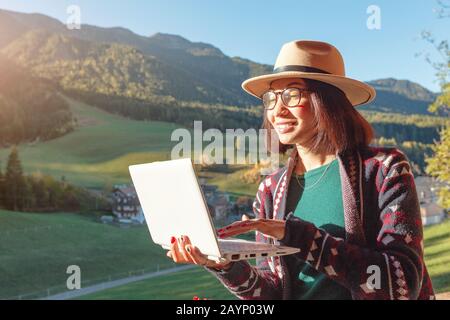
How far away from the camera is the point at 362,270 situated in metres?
0.95

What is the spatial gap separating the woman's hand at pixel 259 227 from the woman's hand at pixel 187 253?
7 cm

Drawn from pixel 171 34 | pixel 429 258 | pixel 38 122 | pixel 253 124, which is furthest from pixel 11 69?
pixel 429 258

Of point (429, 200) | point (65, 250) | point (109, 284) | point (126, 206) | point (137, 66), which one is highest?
point (137, 66)

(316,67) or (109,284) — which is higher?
(316,67)

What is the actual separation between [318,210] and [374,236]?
0.41 feet

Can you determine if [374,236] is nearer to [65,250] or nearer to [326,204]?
[326,204]

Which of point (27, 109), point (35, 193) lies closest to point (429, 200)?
point (35, 193)

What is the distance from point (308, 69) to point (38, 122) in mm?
6414

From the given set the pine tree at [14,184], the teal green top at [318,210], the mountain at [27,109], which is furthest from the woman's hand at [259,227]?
the mountain at [27,109]

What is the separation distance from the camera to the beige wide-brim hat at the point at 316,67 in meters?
1.10

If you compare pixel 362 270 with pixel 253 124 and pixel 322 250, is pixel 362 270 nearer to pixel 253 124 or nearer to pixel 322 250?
pixel 322 250

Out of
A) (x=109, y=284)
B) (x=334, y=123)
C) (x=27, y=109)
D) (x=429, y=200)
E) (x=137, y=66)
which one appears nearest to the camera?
(x=334, y=123)

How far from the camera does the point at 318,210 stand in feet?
3.56

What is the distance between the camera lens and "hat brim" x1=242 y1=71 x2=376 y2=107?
1097 mm
